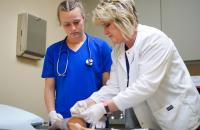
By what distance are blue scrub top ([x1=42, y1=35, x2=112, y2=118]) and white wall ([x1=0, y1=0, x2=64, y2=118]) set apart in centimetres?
59

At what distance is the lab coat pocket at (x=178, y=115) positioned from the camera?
42.9 inches

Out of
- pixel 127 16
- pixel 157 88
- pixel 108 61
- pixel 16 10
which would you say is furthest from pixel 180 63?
pixel 16 10

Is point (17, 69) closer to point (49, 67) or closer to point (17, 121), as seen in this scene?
point (49, 67)

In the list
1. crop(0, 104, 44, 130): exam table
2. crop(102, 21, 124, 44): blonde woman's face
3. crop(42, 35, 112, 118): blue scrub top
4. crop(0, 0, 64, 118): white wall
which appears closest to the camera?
crop(0, 104, 44, 130): exam table

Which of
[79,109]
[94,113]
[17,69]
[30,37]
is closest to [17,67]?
[17,69]

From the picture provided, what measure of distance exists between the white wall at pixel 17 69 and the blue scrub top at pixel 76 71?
594 millimetres

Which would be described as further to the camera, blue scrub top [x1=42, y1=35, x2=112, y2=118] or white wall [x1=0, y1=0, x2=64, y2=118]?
white wall [x1=0, y1=0, x2=64, y2=118]

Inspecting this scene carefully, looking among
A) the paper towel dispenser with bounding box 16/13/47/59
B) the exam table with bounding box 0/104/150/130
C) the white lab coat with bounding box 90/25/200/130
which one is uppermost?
the paper towel dispenser with bounding box 16/13/47/59

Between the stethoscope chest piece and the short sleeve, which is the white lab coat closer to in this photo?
the stethoscope chest piece

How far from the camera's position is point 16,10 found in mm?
2162

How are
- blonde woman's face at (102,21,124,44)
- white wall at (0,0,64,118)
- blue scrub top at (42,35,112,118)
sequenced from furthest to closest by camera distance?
1. white wall at (0,0,64,118)
2. blue scrub top at (42,35,112,118)
3. blonde woman's face at (102,21,124,44)

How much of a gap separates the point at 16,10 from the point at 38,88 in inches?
23.2

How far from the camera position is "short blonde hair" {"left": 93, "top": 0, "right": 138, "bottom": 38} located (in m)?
1.12

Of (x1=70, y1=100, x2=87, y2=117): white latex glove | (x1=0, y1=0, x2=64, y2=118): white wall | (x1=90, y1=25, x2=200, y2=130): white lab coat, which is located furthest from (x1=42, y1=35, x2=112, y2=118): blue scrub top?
(x1=0, y1=0, x2=64, y2=118): white wall
